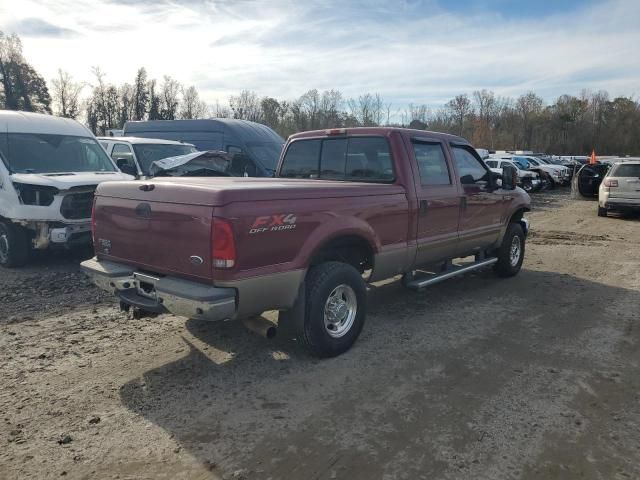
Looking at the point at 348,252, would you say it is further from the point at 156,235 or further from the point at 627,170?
the point at 627,170

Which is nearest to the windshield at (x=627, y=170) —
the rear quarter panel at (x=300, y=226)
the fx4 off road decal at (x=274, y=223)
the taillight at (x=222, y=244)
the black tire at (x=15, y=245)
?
the rear quarter panel at (x=300, y=226)

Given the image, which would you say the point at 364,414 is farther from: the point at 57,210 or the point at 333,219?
the point at 57,210

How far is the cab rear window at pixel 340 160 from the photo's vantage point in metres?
5.32

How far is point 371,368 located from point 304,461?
4.73 ft

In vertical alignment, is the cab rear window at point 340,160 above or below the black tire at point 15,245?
above

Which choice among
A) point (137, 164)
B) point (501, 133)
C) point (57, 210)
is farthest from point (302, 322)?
point (501, 133)

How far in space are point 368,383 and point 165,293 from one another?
5.73 feet

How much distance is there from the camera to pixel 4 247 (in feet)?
24.7

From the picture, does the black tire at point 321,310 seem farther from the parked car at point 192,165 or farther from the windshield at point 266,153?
the windshield at point 266,153

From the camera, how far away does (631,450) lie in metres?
3.19

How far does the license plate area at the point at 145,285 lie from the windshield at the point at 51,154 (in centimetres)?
490

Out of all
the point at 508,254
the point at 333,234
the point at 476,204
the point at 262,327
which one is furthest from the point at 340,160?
the point at 508,254

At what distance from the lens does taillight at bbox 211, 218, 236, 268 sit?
3.54 metres

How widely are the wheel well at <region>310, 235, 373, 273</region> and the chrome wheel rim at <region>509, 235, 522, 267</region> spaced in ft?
10.6
